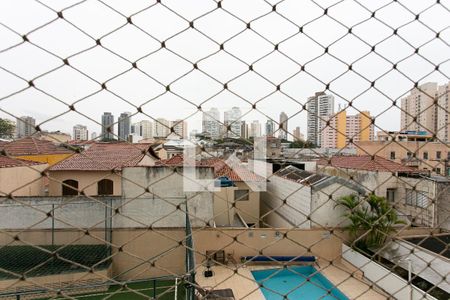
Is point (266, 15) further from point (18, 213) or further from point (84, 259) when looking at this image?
point (18, 213)

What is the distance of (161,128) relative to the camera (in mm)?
851

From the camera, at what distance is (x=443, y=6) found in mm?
951

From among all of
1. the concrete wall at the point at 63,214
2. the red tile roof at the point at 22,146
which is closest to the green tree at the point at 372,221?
the red tile roof at the point at 22,146

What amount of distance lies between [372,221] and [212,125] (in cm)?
279

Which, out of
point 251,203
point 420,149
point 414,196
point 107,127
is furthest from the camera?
point 251,203

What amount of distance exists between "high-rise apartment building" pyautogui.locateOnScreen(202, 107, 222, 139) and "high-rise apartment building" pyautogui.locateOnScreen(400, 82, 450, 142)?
0.53 metres

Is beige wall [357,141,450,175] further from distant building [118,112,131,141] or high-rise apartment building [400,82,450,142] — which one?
distant building [118,112,131,141]

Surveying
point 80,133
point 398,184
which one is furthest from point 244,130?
point 398,184

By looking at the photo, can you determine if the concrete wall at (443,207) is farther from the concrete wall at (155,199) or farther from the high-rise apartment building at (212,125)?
the concrete wall at (155,199)

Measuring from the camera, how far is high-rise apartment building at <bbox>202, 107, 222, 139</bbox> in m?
0.91

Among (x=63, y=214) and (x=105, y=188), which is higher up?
(x=105, y=188)

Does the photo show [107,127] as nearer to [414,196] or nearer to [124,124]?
[124,124]

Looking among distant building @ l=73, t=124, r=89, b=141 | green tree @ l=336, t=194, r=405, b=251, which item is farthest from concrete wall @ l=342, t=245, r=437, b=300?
distant building @ l=73, t=124, r=89, b=141

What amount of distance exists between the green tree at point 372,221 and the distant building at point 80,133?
811 millimetres
